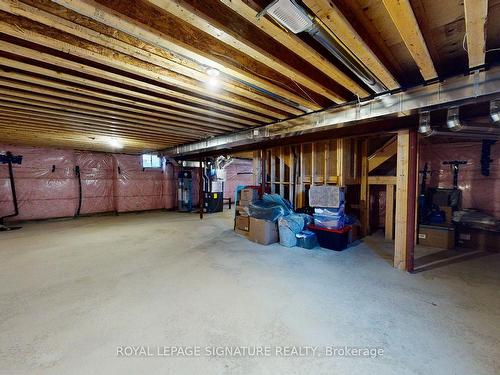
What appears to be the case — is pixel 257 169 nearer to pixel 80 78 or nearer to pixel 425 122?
pixel 425 122

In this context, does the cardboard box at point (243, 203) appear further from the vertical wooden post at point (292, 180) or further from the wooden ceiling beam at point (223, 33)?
the wooden ceiling beam at point (223, 33)

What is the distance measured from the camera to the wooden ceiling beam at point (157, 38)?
130cm

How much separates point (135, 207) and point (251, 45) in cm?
776

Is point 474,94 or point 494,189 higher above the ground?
point 474,94

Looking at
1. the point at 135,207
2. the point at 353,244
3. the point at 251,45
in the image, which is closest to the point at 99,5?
the point at 251,45

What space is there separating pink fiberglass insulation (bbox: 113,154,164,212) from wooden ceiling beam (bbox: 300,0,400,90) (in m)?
7.78

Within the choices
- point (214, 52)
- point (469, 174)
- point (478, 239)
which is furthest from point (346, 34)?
point (469, 174)

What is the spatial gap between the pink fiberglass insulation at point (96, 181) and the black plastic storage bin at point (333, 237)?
6.94m

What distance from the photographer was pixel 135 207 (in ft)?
26.3

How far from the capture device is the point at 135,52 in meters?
1.77

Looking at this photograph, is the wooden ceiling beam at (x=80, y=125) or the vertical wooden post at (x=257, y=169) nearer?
the wooden ceiling beam at (x=80, y=125)

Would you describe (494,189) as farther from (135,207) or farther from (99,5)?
(135,207)

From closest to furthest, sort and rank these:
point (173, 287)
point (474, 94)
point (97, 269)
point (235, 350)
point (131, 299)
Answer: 1. point (235, 350)
2. point (474, 94)
3. point (131, 299)
4. point (173, 287)
5. point (97, 269)

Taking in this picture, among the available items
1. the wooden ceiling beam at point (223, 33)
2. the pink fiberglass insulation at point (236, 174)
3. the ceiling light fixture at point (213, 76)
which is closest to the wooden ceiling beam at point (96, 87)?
the ceiling light fixture at point (213, 76)
